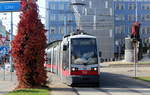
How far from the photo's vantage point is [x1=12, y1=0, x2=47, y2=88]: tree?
21.5 m

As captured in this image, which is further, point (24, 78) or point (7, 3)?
point (7, 3)

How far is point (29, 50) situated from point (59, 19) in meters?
76.3

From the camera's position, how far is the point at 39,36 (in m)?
21.9

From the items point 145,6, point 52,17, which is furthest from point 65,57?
point 145,6

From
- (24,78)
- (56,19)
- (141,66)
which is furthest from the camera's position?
(56,19)

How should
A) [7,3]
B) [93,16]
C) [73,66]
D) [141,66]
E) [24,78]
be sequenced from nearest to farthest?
[24,78], [73,66], [7,3], [141,66], [93,16]

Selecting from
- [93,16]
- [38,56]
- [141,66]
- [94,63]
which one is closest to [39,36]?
[38,56]

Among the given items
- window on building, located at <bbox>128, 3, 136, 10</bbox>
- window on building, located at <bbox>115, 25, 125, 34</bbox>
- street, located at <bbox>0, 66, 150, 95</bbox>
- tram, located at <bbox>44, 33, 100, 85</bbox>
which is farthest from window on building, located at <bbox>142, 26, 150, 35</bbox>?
tram, located at <bbox>44, 33, 100, 85</bbox>

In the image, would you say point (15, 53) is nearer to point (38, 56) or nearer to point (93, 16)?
point (38, 56)

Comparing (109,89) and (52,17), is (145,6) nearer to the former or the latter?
(52,17)

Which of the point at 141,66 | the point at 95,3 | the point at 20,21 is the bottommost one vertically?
the point at 141,66

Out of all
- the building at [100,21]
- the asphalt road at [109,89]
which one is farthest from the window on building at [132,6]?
the asphalt road at [109,89]

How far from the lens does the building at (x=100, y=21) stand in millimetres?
88438

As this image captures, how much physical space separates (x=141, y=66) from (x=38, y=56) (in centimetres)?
3884
